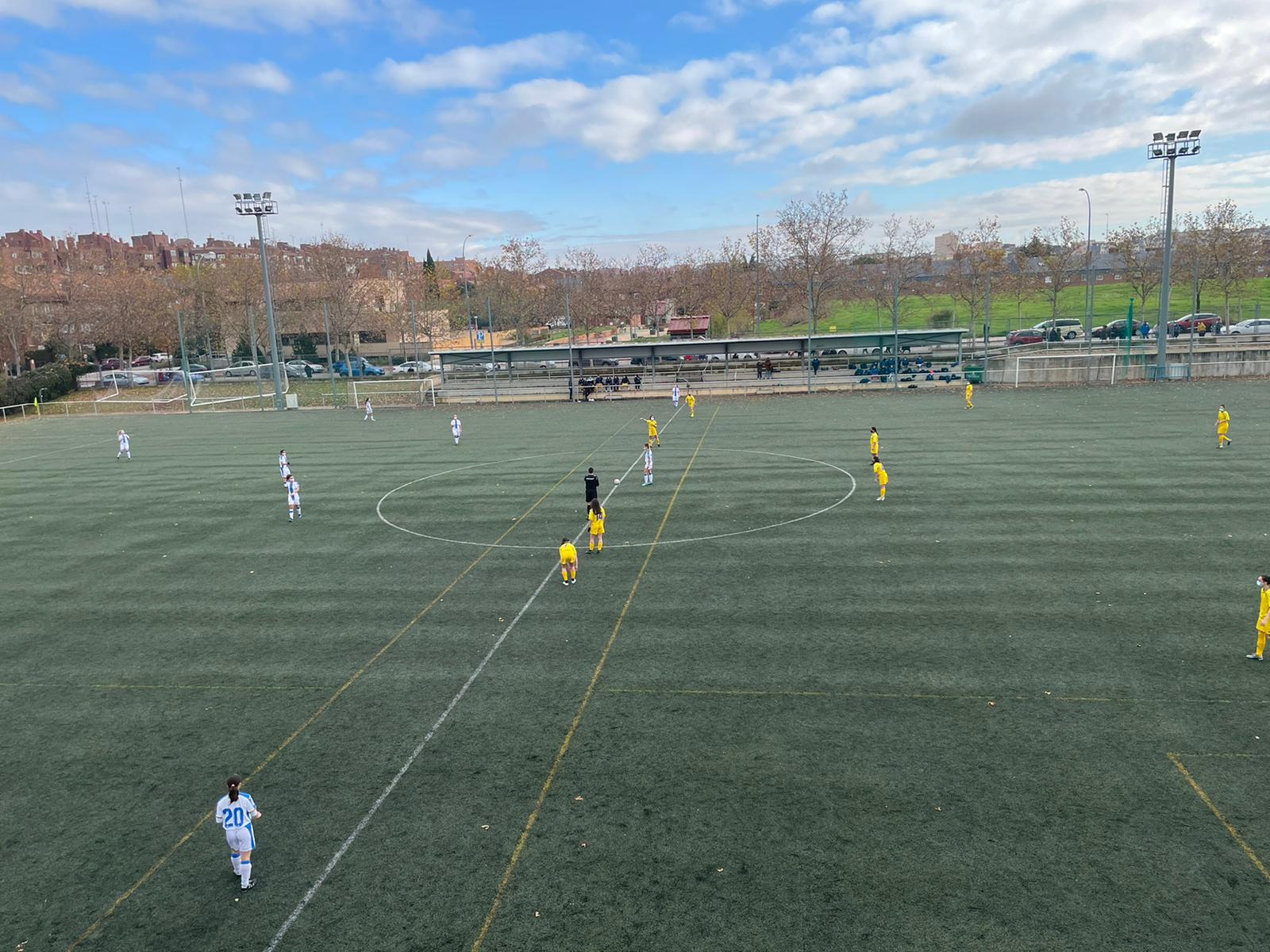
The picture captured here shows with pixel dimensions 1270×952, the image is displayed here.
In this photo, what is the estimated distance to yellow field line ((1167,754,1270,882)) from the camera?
912cm

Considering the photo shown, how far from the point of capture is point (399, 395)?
64.3 meters

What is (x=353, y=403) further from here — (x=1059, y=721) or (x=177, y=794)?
(x=1059, y=721)

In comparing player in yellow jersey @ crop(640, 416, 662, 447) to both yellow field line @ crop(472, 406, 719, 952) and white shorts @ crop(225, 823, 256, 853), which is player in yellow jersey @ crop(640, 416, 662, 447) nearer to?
yellow field line @ crop(472, 406, 719, 952)

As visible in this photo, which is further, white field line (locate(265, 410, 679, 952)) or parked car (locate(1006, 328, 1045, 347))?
parked car (locate(1006, 328, 1045, 347))

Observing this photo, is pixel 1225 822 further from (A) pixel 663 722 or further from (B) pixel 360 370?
(B) pixel 360 370

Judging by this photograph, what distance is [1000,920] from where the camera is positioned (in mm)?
8492

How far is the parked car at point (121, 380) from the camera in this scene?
3004 inches

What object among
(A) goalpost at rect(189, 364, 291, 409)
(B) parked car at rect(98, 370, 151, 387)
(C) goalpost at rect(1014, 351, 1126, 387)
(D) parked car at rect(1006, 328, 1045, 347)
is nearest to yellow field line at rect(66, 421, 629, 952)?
(C) goalpost at rect(1014, 351, 1126, 387)

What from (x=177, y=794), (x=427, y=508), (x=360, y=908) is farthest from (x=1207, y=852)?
(x=427, y=508)

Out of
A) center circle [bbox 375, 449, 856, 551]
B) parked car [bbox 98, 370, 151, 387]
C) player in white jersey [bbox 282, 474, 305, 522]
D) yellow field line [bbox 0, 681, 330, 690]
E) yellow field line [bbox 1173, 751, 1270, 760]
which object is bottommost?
yellow field line [bbox 1173, 751, 1270, 760]

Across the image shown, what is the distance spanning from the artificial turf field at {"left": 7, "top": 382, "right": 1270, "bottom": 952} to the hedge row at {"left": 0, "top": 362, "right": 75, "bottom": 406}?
5317 cm

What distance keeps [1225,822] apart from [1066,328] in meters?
84.9

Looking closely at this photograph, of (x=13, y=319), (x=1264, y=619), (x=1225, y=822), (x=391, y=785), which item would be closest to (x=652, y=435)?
(x=1264, y=619)

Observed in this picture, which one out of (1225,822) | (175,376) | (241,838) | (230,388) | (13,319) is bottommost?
(1225,822)
